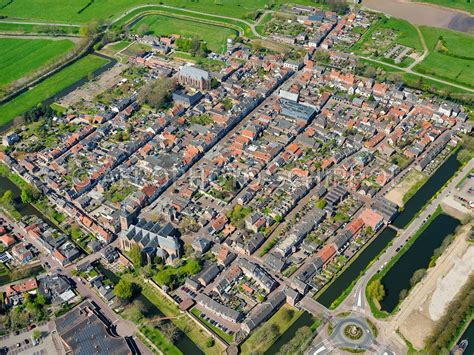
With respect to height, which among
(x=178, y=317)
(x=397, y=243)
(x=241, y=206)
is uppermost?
(x=397, y=243)

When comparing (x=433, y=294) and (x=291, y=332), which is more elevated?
(x=433, y=294)

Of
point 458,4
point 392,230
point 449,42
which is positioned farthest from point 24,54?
point 458,4

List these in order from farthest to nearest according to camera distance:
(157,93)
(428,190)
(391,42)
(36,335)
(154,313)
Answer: (391,42) → (157,93) → (428,190) → (154,313) → (36,335)

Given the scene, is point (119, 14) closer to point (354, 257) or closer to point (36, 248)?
point (36, 248)

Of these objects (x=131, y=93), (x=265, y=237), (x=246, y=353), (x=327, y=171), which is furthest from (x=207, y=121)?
(x=246, y=353)

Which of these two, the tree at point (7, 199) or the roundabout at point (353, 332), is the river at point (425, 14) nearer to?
the roundabout at point (353, 332)

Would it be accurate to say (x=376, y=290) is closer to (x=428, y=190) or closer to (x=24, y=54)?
(x=428, y=190)

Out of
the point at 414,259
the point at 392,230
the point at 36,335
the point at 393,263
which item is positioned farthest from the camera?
the point at 392,230
